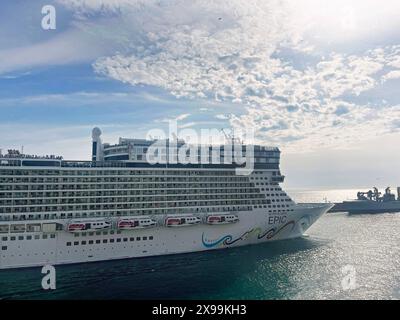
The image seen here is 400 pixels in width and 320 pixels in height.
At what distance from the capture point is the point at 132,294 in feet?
94.5

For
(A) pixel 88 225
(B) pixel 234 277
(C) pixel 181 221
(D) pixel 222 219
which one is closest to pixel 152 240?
(C) pixel 181 221

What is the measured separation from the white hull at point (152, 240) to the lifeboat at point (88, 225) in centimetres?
122

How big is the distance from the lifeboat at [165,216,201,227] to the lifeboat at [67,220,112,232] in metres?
7.49

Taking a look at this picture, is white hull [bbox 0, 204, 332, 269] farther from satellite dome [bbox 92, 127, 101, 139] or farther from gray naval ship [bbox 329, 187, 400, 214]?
gray naval ship [bbox 329, 187, 400, 214]

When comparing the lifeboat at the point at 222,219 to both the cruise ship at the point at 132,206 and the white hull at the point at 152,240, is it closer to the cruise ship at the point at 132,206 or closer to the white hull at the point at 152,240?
the cruise ship at the point at 132,206

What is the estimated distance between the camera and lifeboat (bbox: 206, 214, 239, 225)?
4441 cm

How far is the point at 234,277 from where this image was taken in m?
33.8

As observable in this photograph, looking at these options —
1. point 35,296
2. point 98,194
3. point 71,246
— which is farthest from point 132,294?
point 98,194

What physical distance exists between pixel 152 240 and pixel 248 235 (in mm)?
14865

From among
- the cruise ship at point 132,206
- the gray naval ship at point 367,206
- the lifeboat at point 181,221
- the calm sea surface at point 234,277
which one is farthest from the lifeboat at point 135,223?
the gray naval ship at point 367,206

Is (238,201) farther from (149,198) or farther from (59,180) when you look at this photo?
(59,180)

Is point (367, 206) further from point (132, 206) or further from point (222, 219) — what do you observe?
point (132, 206)
